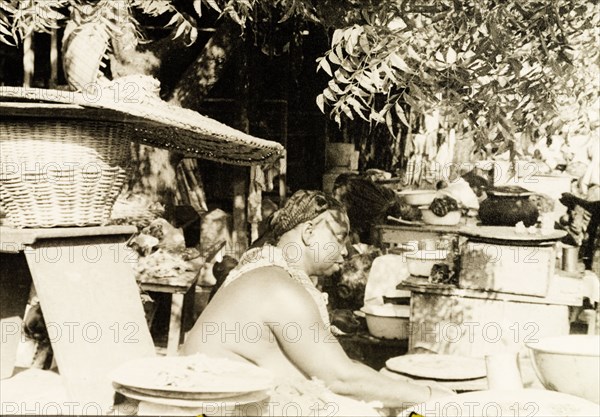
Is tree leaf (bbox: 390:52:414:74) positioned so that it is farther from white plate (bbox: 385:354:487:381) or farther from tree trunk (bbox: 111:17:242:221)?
tree trunk (bbox: 111:17:242:221)

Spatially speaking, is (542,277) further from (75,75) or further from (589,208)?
(589,208)

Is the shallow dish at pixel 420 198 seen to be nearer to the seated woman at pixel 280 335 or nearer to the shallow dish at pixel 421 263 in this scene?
the shallow dish at pixel 421 263

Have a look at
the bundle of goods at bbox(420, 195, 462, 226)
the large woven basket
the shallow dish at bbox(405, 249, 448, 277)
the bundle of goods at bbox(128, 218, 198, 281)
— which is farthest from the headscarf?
the bundle of goods at bbox(420, 195, 462, 226)

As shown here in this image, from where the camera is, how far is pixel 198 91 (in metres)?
6.39

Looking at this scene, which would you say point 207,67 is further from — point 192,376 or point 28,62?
point 192,376

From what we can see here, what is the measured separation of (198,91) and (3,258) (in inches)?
124

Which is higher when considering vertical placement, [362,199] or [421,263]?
[362,199]

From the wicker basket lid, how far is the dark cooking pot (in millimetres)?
2125

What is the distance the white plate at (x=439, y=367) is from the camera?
3230 millimetres

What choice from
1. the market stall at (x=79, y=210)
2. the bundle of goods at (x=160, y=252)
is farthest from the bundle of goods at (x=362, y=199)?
Result: the market stall at (x=79, y=210)

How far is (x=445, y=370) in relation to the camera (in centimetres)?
329

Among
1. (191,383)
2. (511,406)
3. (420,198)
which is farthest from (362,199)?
(191,383)

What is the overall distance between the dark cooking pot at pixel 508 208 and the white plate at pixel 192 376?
327 centimetres

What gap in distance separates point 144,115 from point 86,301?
846 millimetres
